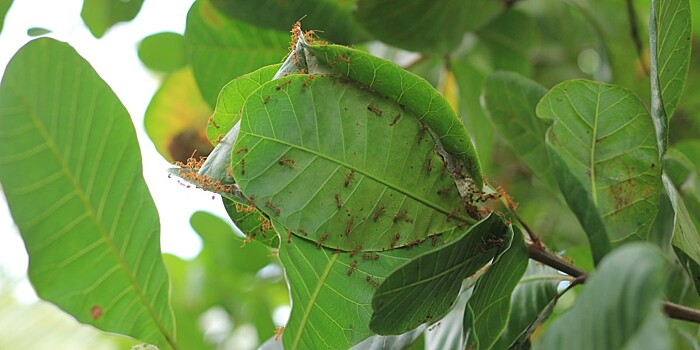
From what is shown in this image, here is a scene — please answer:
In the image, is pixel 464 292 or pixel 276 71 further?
pixel 464 292

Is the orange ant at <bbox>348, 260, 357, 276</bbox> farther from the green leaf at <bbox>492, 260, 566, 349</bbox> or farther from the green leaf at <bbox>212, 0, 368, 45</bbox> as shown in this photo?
the green leaf at <bbox>212, 0, 368, 45</bbox>

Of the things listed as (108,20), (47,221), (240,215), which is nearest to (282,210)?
(240,215)

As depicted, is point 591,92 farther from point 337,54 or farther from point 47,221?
point 47,221

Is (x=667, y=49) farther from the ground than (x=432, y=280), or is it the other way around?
(x=667, y=49)

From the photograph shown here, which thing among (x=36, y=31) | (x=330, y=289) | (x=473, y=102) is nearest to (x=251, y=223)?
(x=330, y=289)

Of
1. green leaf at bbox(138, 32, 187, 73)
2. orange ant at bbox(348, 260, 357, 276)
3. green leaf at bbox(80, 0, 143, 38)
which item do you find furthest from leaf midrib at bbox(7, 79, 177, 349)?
green leaf at bbox(138, 32, 187, 73)

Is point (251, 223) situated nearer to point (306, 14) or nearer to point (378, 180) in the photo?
point (378, 180)

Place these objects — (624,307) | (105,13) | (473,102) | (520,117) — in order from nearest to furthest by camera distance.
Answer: (624,307) < (520,117) < (105,13) < (473,102)
